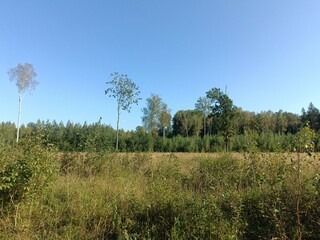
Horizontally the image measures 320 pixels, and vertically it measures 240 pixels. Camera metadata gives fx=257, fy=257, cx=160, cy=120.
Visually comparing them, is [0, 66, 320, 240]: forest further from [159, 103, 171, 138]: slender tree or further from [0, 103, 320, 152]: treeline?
[159, 103, 171, 138]: slender tree

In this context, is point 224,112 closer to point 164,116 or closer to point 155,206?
point 155,206

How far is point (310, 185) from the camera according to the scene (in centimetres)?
444

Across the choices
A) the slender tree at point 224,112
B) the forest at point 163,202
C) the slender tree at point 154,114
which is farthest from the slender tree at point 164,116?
the forest at point 163,202

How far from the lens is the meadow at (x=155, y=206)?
386 cm

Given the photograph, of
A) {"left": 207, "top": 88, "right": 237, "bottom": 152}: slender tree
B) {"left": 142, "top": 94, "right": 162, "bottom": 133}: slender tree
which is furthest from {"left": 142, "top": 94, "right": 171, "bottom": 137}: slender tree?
{"left": 207, "top": 88, "right": 237, "bottom": 152}: slender tree

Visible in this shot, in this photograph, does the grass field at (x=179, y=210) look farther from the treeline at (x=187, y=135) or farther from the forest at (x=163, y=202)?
the treeline at (x=187, y=135)

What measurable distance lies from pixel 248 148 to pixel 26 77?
37.6 meters

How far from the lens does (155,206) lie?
15.2ft

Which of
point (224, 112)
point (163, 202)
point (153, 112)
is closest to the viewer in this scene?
point (163, 202)

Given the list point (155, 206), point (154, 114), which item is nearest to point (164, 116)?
point (154, 114)

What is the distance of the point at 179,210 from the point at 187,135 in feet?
182

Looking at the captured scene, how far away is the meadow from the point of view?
3857 mm

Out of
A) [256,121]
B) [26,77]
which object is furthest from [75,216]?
[26,77]

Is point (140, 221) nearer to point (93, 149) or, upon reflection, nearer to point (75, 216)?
point (75, 216)
